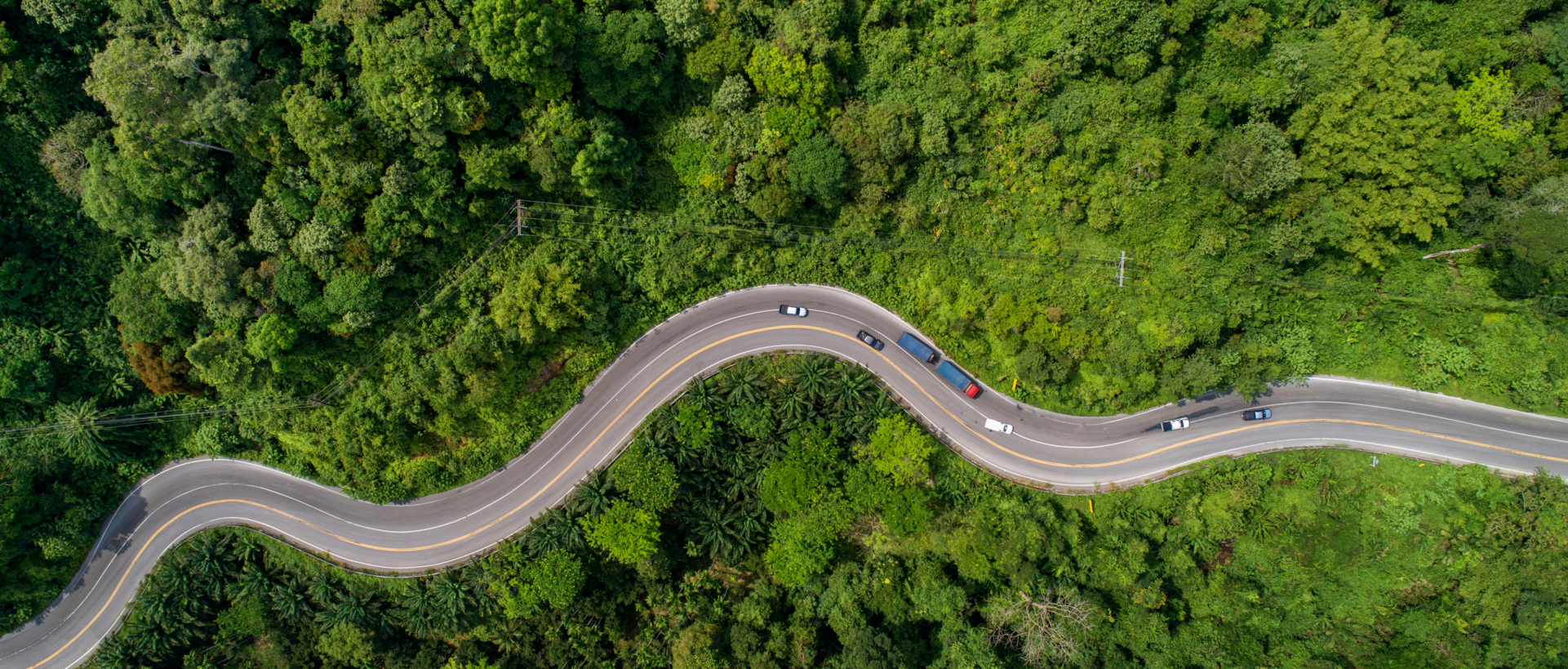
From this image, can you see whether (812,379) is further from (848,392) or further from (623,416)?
(623,416)

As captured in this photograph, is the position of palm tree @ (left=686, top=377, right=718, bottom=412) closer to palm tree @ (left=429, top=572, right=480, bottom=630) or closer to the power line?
the power line

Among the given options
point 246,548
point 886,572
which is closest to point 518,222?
point 246,548

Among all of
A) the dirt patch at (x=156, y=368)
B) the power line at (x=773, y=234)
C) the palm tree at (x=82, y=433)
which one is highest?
the power line at (x=773, y=234)

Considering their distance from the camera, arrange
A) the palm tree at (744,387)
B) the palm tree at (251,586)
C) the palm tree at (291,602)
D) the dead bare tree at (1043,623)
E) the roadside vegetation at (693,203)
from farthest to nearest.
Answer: the palm tree at (744,387) → the palm tree at (251,586) → the palm tree at (291,602) → the dead bare tree at (1043,623) → the roadside vegetation at (693,203)

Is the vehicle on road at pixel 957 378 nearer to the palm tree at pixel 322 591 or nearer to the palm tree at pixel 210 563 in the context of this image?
the palm tree at pixel 322 591

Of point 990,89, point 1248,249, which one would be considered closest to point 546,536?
point 990,89

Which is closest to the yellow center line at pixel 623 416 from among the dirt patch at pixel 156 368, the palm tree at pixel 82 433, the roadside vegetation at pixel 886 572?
the roadside vegetation at pixel 886 572

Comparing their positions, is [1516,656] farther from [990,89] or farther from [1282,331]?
[990,89]
